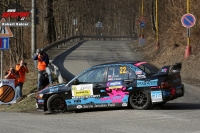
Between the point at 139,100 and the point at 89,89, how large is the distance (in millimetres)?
1543

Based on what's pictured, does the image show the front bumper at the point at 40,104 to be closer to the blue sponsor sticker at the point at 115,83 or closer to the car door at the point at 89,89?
the car door at the point at 89,89

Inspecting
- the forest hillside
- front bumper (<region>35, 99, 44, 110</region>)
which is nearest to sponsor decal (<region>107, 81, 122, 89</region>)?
front bumper (<region>35, 99, 44, 110</region>)

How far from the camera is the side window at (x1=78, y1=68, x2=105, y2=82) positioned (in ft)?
46.2

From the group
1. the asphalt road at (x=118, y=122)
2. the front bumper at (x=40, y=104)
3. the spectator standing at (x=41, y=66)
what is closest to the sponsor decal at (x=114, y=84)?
the asphalt road at (x=118, y=122)

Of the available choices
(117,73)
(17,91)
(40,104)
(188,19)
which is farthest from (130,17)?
(117,73)

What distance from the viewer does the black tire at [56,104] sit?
14.6 meters

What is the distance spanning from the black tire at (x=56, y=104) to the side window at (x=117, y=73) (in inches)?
67.3

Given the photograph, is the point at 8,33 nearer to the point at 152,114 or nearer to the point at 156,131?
the point at 152,114

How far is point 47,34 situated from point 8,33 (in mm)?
16675

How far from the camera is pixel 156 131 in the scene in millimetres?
9930

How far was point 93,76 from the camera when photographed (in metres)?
14.2

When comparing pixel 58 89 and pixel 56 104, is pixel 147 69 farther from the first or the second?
pixel 56 104

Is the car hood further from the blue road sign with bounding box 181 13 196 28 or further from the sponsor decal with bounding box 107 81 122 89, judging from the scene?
the blue road sign with bounding box 181 13 196 28

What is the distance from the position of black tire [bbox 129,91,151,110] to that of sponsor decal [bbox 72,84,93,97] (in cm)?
128
